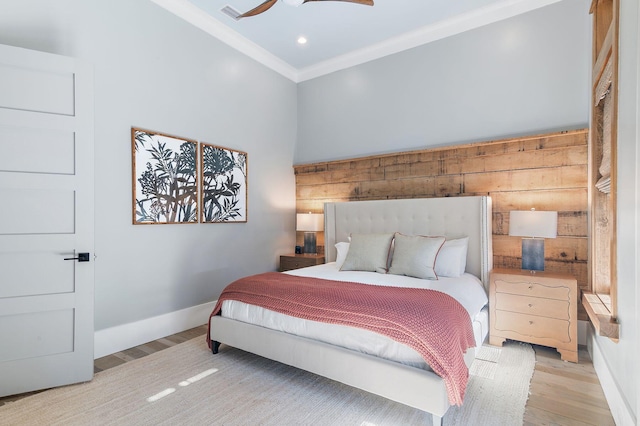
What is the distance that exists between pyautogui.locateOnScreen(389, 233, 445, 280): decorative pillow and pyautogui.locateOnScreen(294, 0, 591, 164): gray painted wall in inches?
54.8

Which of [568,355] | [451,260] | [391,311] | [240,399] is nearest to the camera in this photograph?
[391,311]

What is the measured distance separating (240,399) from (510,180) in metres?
3.25

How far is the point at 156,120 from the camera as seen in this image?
3277mm

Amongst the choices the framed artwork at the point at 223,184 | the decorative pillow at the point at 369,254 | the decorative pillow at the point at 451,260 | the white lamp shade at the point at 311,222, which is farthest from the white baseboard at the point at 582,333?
the framed artwork at the point at 223,184

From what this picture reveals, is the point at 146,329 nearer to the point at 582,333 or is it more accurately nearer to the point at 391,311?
the point at 391,311

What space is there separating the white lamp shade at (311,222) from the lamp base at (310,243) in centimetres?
10

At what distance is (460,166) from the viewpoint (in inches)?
146

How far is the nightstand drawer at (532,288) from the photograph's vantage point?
8.86 ft

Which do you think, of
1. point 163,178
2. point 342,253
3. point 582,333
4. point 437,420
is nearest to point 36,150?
point 163,178

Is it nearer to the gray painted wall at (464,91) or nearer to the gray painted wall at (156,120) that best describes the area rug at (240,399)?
the gray painted wall at (156,120)

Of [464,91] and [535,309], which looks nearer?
[535,309]

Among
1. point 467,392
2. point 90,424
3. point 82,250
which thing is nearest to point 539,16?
point 467,392

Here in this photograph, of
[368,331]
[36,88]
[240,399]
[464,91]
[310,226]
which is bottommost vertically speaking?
[240,399]

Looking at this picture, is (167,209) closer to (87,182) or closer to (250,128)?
(87,182)
